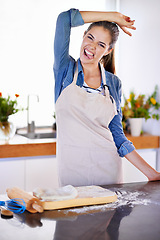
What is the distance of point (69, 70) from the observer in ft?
6.31

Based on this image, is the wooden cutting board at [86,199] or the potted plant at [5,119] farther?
the potted plant at [5,119]

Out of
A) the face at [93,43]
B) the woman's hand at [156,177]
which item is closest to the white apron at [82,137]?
the face at [93,43]

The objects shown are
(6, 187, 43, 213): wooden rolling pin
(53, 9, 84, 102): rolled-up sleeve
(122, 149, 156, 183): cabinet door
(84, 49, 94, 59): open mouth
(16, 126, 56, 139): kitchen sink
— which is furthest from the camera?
(16, 126, 56, 139): kitchen sink

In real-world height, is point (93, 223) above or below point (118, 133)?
below

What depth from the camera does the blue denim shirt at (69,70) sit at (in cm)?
181

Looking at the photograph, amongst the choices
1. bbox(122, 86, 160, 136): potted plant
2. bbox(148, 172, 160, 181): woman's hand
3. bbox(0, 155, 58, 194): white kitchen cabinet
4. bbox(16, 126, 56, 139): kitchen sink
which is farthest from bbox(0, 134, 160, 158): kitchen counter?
bbox(148, 172, 160, 181): woman's hand

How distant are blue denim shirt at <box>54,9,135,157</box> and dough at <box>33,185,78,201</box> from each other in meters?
0.62

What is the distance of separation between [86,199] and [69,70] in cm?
81

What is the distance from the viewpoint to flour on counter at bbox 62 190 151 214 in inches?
50.7

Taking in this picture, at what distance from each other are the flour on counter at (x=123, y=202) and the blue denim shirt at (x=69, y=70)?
425 millimetres

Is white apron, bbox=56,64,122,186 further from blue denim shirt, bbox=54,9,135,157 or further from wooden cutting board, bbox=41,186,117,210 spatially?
wooden cutting board, bbox=41,186,117,210

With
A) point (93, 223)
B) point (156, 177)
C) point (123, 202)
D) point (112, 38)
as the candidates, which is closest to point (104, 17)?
point (112, 38)

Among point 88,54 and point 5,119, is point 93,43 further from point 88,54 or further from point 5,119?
point 5,119

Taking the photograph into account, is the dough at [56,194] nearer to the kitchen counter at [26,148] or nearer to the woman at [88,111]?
the woman at [88,111]
